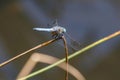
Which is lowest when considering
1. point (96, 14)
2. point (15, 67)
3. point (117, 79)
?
point (117, 79)

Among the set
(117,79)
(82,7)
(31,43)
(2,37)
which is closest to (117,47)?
(117,79)

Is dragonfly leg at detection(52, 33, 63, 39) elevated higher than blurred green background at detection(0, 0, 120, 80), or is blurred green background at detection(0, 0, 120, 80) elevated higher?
blurred green background at detection(0, 0, 120, 80)

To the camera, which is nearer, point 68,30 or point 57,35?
point 57,35

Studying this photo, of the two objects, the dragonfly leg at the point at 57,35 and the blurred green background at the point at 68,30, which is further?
the blurred green background at the point at 68,30

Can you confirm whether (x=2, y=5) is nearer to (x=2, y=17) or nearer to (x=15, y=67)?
(x=2, y=17)

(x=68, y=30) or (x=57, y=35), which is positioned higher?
(x=68, y=30)

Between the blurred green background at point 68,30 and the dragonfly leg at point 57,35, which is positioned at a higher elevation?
the blurred green background at point 68,30

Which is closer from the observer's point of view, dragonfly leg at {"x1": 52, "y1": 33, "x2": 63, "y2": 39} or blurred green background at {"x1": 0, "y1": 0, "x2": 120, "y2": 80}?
dragonfly leg at {"x1": 52, "y1": 33, "x2": 63, "y2": 39}

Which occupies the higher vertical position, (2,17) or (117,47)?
(2,17)
